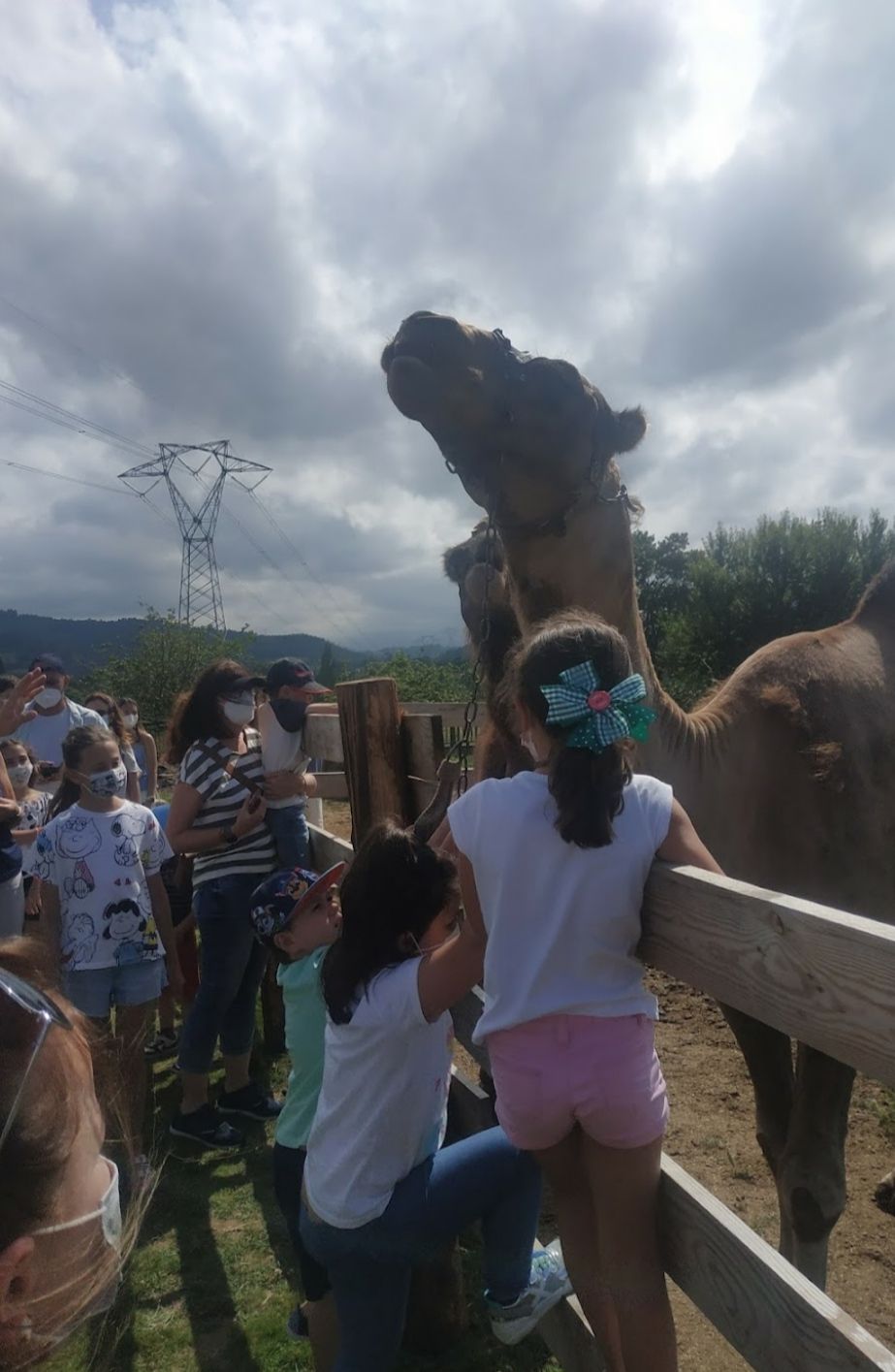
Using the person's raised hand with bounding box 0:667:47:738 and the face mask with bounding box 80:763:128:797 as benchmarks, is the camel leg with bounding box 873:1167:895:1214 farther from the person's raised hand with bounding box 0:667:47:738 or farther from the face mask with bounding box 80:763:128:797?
the person's raised hand with bounding box 0:667:47:738

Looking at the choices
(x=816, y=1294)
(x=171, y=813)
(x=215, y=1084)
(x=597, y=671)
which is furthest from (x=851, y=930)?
(x=215, y=1084)

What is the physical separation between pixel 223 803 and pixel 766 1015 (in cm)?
346

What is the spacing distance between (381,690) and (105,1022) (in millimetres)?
2306

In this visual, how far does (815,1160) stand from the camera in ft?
10.0

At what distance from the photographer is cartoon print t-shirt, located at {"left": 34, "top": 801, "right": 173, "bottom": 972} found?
164 inches

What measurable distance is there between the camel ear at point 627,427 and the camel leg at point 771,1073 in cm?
227

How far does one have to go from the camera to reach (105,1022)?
4387 millimetres

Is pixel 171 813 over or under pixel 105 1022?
over

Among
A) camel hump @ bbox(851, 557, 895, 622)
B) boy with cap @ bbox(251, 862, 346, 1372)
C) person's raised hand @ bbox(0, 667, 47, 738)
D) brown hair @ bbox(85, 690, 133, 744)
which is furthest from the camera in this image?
brown hair @ bbox(85, 690, 133, 744)

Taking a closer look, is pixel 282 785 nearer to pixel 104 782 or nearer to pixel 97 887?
pixel 104 782

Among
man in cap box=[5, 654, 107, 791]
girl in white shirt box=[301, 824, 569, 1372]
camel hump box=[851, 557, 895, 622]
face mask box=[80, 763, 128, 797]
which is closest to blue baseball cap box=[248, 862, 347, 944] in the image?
girl in white shirt box=[301, 824, 569, 1372]

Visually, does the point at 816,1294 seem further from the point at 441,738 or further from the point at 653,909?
the point at 441,738

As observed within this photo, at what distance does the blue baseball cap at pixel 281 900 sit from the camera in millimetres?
2725

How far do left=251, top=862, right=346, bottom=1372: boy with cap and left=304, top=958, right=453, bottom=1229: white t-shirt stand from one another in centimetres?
52
